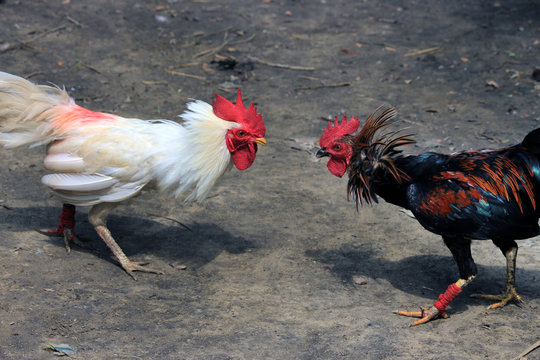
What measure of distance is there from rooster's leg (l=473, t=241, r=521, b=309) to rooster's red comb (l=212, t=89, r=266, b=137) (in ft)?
7.28

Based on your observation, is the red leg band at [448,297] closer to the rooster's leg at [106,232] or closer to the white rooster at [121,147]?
the white rooster at [121,147]

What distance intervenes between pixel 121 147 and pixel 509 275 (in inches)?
136

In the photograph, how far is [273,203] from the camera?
6773mm

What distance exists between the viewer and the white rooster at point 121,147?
5.16m

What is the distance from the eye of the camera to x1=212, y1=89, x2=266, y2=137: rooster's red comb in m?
5.19

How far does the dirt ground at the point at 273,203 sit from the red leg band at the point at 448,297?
6.0 inches

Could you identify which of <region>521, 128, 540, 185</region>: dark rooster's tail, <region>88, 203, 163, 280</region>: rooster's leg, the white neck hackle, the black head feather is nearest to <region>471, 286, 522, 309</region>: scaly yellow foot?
<region>521, 128, 540, 185</region>: dark rooster's tail

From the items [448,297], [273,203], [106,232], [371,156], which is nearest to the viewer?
[448,297]

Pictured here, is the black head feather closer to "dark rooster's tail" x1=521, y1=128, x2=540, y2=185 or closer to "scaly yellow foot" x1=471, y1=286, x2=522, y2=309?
"dark rooster's tail" x1=521, y1=128, x2=540, y2=185

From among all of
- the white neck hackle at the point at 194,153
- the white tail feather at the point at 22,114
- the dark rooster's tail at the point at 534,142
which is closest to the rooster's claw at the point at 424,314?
the dark rooster's tail at the point at 534,142

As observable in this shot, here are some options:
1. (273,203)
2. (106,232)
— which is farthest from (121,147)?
(273,203)

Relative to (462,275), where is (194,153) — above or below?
above

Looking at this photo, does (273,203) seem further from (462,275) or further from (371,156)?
(462,275)

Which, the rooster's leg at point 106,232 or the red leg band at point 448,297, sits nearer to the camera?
the red leg band at point 448,297
